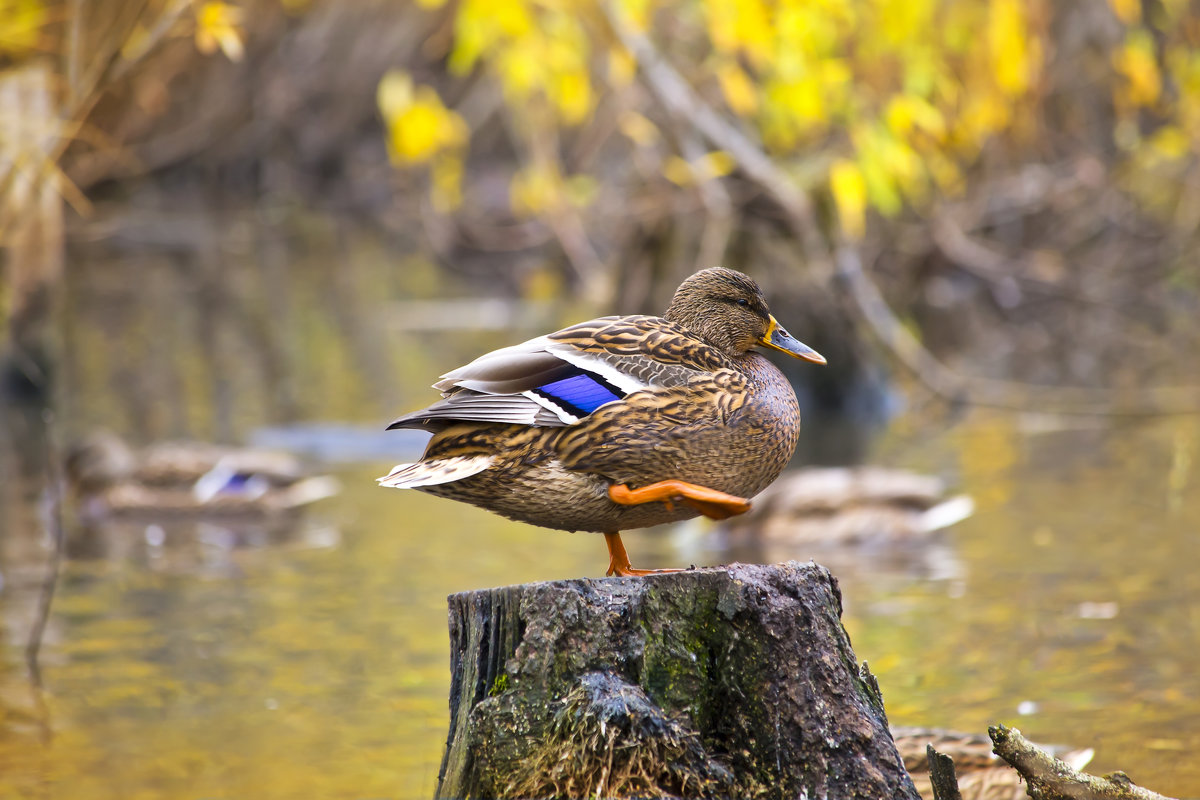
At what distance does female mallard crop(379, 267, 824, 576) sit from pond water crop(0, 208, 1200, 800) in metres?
1.62

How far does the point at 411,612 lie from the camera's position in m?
→ 7.05

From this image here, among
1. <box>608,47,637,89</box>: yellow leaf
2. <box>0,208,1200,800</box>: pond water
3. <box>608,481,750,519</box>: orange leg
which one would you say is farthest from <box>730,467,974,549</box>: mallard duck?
<box>608,481,750,519</box>: orange leg

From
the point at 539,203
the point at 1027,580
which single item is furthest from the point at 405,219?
the point at 1027,580

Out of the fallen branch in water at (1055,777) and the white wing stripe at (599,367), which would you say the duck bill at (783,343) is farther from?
the fallen branch in water at (1055,777)

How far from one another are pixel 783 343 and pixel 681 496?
0.63m

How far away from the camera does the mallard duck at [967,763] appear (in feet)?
13.1

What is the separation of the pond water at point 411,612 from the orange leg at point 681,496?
170 centimetres

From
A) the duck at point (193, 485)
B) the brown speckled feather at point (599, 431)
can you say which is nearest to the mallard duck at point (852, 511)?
the duck at point (193, 485)

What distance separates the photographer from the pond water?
5.16 m

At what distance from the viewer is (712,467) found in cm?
341

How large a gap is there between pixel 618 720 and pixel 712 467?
0.68 meters

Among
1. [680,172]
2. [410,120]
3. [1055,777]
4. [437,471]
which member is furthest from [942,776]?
[680,172]

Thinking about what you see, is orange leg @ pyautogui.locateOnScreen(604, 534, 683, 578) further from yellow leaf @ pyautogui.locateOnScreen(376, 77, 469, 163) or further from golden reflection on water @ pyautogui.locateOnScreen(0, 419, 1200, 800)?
yellow leaf @ pyautogui.locateOnScreen(376, 77, 469, 163)

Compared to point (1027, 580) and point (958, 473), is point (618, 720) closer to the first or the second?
point (1027, 580)
